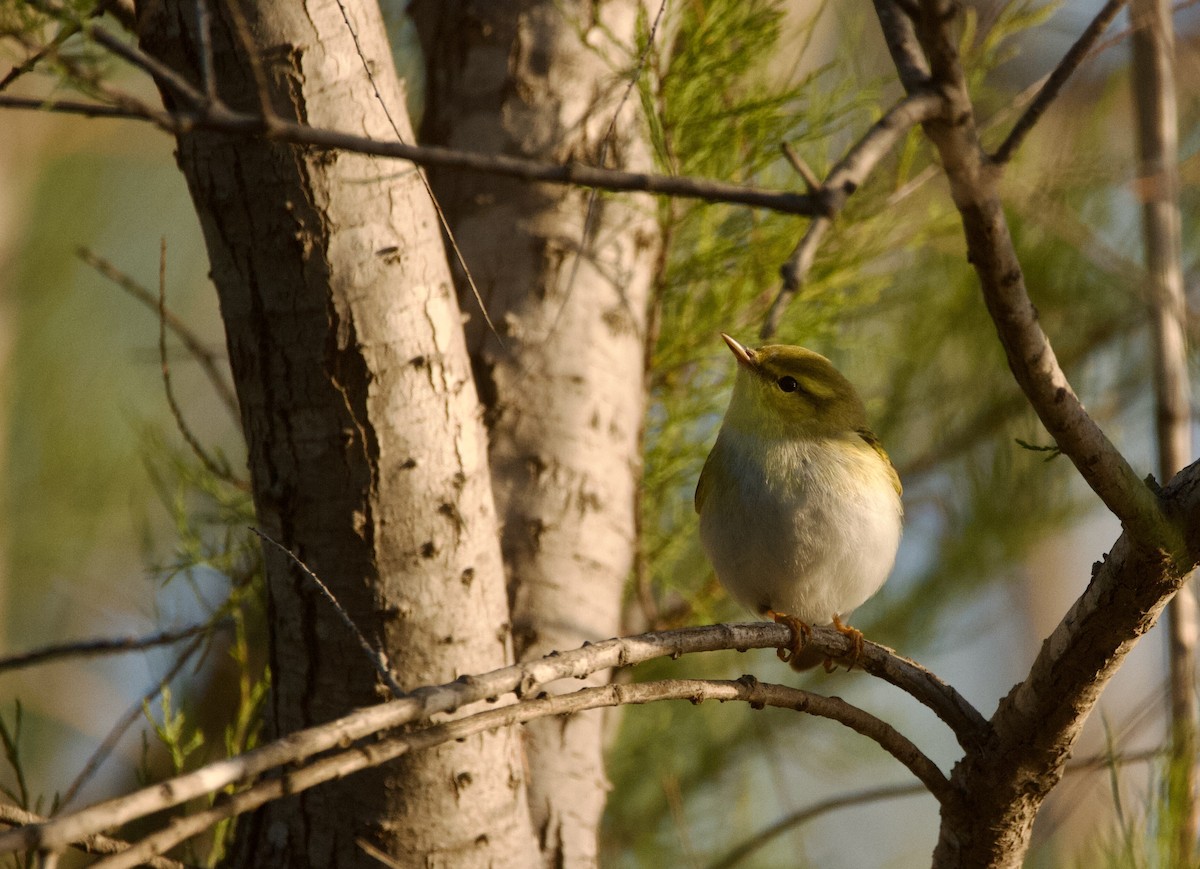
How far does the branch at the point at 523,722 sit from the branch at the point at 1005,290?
0.50 m

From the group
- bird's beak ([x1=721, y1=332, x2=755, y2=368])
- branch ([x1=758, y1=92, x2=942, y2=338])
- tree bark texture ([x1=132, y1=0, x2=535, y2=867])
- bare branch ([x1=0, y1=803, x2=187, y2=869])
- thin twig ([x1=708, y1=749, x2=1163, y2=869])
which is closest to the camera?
branch ([x1=758, y1=92, x2=942, y2=338])

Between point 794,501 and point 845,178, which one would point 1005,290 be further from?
point 794,501

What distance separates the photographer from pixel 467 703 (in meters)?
1.21

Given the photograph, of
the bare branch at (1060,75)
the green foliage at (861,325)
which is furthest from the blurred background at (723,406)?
the bare branch at (1060,75)

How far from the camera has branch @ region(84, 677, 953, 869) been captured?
42.6 inches

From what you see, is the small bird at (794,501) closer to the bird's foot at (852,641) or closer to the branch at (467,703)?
the bird's foot at (852,641)

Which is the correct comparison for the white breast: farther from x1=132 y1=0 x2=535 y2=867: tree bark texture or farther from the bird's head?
x1=132 y1=0 x2=535 y2=867: tree bark texture

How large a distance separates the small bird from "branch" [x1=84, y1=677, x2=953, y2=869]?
53 centimetres

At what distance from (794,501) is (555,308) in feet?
2.20

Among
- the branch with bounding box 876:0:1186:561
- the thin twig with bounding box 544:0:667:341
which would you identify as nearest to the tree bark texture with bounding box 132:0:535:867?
the thin twig with bounding box 544:0:667:341

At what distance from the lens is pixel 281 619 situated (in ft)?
6.45

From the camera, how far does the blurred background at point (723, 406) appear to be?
8.80ft

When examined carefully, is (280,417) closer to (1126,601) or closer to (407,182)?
(407,182)

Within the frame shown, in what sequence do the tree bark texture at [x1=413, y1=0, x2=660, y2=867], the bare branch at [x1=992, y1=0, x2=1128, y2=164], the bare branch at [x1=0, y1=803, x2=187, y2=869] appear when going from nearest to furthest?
the bare branch at [x1=992, y1=0, x2=1128, y2=164] → the bare branch at [x1=0, y1=803, x2=187, y2=869] → the tree bark texture at [x1=413, y1=0, x2=660, y2=867]
